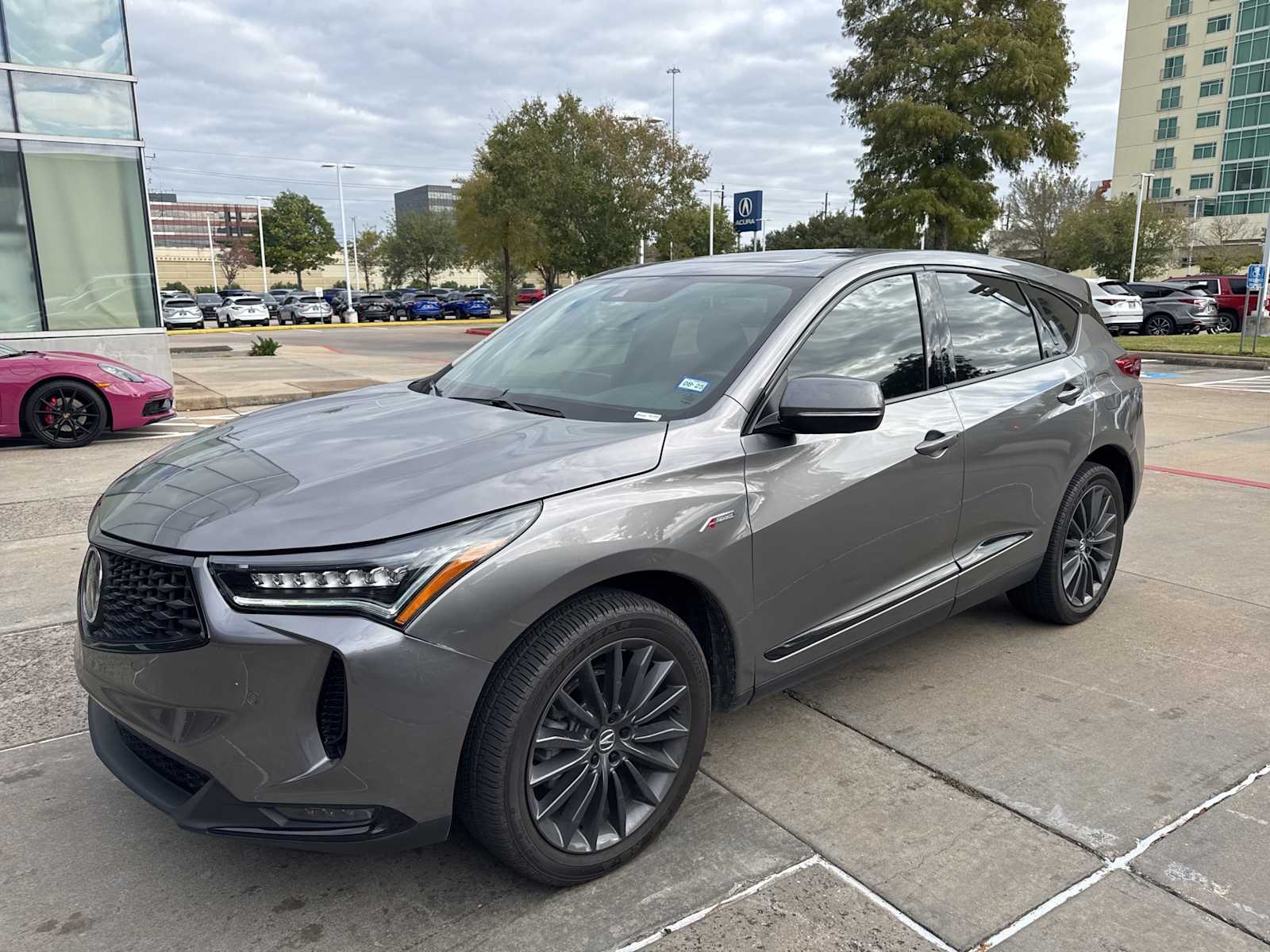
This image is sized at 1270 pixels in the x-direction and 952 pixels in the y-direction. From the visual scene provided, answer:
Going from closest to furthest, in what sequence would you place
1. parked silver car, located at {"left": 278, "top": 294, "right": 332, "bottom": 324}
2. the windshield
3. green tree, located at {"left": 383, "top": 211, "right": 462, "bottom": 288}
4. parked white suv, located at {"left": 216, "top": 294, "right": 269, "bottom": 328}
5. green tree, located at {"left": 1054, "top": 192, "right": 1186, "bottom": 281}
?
the windshield < parked white suv, located at {"left": 216, "top": 294, "right": 269, "bottom": 328} < parked silver car, located at {"left": 278, "top": 294, "right": 332, "bottom": 324} < green tree, located at {"left": 1054, "top": 192, "right": 1186, "bottom": 281} < green tree, located at {"left": 383, "top": 211, "right": 462, "bottom": 288}

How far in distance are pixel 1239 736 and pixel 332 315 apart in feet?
177

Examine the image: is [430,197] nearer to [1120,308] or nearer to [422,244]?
[422,244]

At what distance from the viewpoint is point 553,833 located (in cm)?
239

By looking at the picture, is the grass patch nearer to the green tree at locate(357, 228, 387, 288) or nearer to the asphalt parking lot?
the asphalt parking lot

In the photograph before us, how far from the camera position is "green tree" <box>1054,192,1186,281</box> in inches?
1937

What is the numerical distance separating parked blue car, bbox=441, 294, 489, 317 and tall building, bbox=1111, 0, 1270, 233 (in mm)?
51811

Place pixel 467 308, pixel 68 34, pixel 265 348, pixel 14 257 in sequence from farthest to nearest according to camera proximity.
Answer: pixel 467 308 → pixel 265 348 → pixel 68 34 → pixel 14 257

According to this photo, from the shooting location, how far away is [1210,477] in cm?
765

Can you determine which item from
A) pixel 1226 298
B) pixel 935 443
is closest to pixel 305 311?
pixel 1226 298

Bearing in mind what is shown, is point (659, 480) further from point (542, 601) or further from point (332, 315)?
point (332, 315)

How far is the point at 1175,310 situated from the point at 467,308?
35.5 metres

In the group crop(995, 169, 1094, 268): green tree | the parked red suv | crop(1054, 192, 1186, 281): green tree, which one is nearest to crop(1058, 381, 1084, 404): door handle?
the parked red suv

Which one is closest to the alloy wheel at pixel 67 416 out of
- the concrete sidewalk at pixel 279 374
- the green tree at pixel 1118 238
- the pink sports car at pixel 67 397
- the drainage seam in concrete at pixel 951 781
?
the pink sports car at pixel 67 397

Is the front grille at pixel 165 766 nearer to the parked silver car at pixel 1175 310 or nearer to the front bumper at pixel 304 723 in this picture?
the front bumper at pixel 304 723
